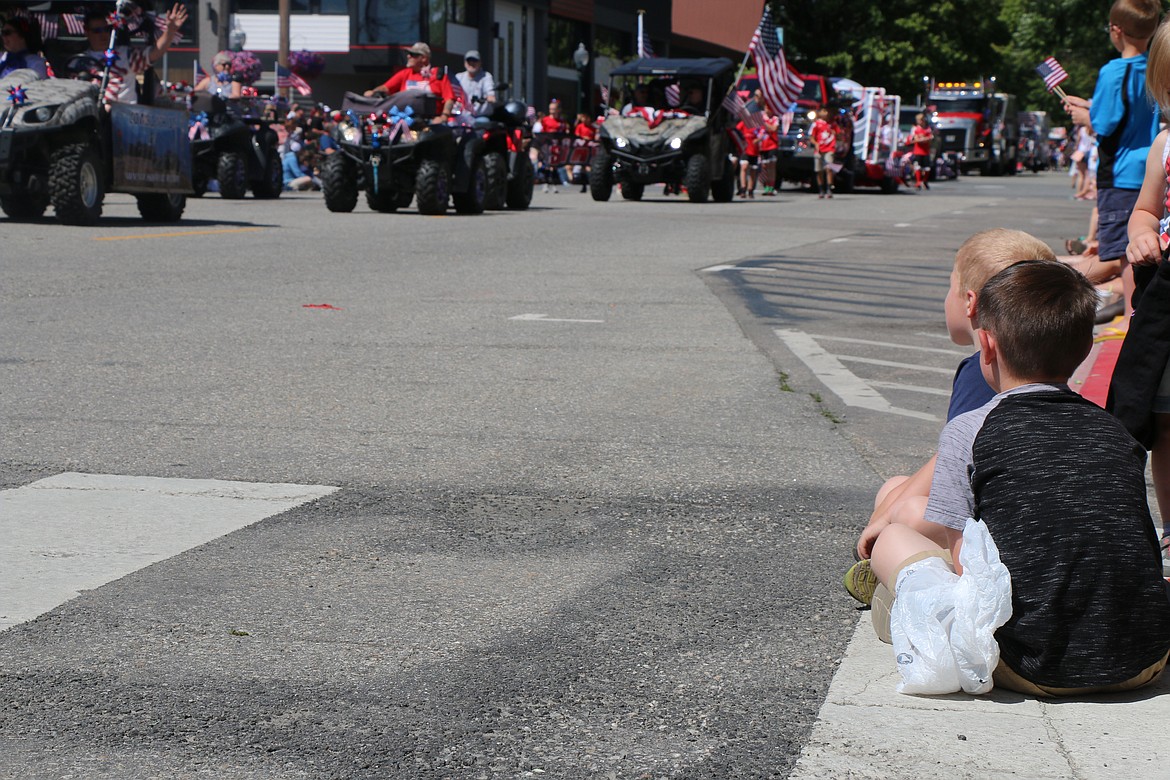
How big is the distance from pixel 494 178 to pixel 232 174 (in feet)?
16.0

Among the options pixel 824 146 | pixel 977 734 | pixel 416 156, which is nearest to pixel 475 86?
pixel 416 156

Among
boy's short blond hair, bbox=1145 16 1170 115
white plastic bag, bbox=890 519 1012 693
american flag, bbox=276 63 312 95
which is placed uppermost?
american flag, bbox=276 63 312 95

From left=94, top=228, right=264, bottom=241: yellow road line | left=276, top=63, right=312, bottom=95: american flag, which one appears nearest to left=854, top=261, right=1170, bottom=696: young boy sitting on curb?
left=94, top=228, right=264, bottom=241: yellow road line

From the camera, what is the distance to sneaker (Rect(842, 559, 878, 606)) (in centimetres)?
380

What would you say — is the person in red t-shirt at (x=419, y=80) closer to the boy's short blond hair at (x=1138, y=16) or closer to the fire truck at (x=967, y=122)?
the boy's short blond hair at (x=1138, y=16)

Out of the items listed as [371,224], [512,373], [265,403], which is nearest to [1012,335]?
[265,403]

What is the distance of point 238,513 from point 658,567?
47.8 inches

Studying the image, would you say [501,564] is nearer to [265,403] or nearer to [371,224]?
[265,403]

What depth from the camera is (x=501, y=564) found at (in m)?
4.20

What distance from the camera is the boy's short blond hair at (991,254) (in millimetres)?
3729

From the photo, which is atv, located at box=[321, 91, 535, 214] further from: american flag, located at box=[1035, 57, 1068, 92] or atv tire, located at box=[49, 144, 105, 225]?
american flag, located at box=[1035, 57, 1068, 92]

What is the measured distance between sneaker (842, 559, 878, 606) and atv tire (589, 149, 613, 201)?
994 inches

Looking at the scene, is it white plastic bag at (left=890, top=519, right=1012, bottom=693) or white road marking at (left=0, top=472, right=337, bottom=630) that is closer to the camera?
white plastic bag at (left=890, top=519, right=1012, bottom=693)

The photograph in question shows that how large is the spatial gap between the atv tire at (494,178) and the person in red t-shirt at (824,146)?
1256 cm
